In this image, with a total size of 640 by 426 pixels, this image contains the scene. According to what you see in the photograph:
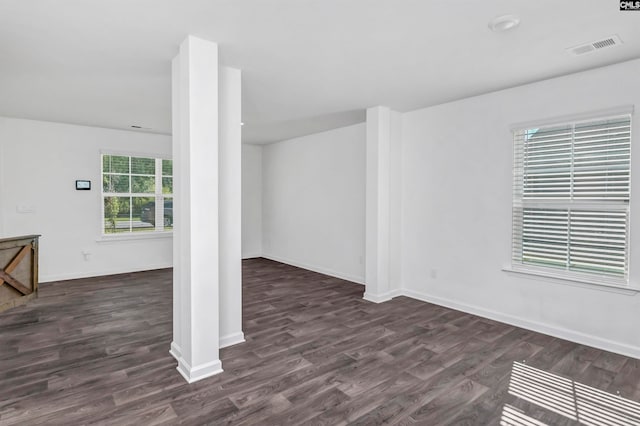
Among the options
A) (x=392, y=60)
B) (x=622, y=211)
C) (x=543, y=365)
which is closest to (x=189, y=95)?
(x=392, y=60)

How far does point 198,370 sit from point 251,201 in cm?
550

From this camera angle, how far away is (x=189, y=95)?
2.56m

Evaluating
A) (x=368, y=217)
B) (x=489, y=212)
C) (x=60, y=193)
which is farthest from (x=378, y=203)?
(x=60, y=193)

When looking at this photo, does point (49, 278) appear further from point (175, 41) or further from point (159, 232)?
point (175, 41)

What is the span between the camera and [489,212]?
13.1 ft

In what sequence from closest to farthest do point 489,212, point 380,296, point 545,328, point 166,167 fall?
point 545,328
point 489,212
point 380,296
point 166,167

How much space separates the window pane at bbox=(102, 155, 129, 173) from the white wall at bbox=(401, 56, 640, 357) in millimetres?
4828

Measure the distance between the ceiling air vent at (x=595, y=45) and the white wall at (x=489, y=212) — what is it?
516mm

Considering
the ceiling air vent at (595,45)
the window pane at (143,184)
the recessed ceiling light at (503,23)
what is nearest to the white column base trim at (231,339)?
the recessed ceiling light at (503,23)

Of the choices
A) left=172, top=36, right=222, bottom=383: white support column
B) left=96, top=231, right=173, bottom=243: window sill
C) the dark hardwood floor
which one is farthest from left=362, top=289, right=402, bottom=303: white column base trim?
left=96, top=231, right=173, bottom=243: window sill

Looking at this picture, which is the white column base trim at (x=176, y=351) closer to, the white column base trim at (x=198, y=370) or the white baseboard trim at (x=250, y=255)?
the white column base trim at (x=198, y=370)

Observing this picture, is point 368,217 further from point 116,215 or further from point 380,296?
point 116,215

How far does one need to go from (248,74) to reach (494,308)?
361 cm

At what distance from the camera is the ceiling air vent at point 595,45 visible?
2612 millimetres
